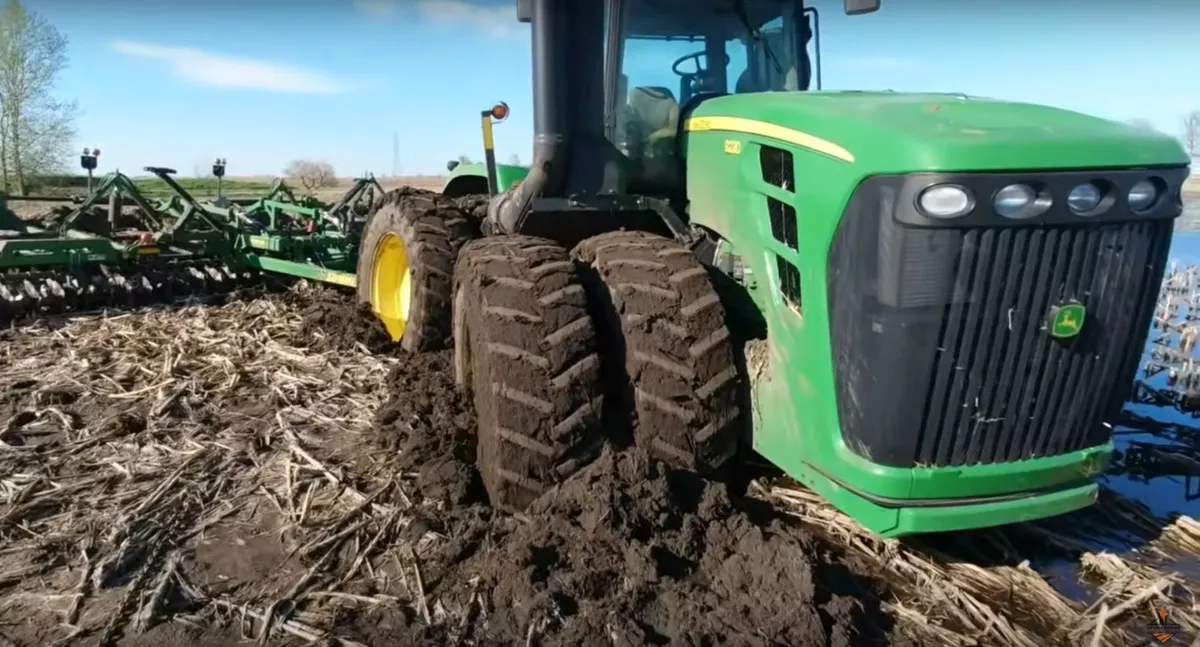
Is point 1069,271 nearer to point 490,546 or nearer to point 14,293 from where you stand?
point 490,546

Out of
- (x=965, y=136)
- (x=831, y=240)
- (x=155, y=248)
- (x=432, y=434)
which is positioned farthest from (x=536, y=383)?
(x=155, y=248)

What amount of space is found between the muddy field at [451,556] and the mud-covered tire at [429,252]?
92 centimetres

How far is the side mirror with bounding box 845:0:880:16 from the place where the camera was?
439 centimetres

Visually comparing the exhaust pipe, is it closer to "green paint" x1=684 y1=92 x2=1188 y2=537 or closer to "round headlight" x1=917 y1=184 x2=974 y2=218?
"green paint" x1=684 y1=92 x2=1188 y2=537

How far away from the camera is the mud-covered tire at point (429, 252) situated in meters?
5.57

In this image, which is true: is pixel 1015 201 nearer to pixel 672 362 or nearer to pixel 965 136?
pixel 965 136

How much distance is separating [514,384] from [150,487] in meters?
1.86

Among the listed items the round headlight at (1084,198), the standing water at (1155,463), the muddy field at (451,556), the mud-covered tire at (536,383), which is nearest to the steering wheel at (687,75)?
the mud-covered tire at (536,383)

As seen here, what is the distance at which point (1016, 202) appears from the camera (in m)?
2.80

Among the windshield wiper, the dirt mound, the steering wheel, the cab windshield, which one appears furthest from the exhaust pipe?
the dirt mound

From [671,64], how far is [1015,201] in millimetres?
2175

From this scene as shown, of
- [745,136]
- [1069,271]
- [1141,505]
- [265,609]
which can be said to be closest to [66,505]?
[265,609]

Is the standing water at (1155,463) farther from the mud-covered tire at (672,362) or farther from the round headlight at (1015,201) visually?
the mud-covered tire at (672,362)

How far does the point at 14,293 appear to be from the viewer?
7.12m
